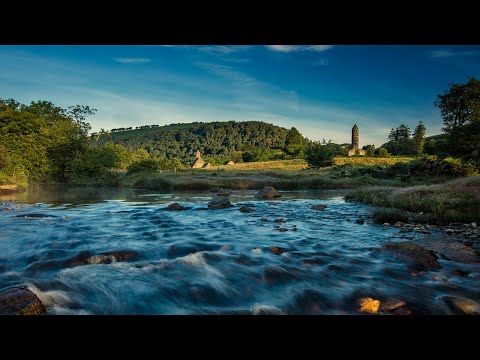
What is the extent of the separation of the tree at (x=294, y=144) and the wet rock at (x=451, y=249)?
8238 cm

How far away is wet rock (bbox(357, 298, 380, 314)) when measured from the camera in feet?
14.5

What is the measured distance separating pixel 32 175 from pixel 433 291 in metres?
46.3

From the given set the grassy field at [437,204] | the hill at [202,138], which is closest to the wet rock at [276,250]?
the grassy field at [437,204]

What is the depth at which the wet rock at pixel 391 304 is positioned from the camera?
4.45 meters

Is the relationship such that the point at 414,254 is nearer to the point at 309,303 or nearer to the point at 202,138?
the point at 309,303

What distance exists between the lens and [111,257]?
6973mm

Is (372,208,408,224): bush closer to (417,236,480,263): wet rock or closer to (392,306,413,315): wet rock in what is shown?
(417,236,480,263): wet rock

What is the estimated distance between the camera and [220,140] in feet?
496

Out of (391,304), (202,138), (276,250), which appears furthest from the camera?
(202,138)

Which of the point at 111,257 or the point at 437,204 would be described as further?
the point at 437,204

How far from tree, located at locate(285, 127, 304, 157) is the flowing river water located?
82.1m

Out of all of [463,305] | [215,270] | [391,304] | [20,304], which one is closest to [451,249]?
[463,305]

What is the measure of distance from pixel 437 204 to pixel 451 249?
6.62 m

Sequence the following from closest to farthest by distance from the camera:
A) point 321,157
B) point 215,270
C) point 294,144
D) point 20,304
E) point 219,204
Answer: point 20,304
point 215,270
point 219,204
point 321,157
point 294,144
